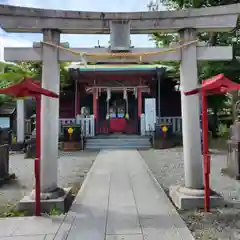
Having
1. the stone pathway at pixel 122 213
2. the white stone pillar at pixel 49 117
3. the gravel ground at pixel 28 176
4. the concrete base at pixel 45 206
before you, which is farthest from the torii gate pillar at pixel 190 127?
the gravel ground at pixel 28 176

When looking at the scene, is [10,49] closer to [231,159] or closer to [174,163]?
[231,159]

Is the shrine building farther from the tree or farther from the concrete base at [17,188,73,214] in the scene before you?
the concrete base at [17,188,73,214]

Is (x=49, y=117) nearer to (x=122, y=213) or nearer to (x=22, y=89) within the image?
(x=22, y=89)

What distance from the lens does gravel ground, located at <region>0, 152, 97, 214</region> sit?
20.4 ft

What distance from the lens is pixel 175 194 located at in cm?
550

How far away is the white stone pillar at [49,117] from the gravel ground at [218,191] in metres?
2.41

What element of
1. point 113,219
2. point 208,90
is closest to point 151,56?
point 208,90

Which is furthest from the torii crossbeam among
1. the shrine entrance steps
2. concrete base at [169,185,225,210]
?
the shrine entrance steps

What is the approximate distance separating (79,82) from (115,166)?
9.24 m

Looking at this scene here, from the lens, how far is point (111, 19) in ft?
18.0

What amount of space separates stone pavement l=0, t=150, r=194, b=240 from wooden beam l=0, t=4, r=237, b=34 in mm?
3291

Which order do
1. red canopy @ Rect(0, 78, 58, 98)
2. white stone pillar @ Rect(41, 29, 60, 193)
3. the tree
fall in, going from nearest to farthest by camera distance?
red canopy @ Rect(0, 78, 58, 98)
white stone pillar @ Rect(41, 29, 60, 193)
the tree

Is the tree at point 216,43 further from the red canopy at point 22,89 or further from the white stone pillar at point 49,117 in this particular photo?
the red canopy at point 22,89

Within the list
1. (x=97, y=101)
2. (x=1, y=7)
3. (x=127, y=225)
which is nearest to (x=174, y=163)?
(x=127, y=225)
